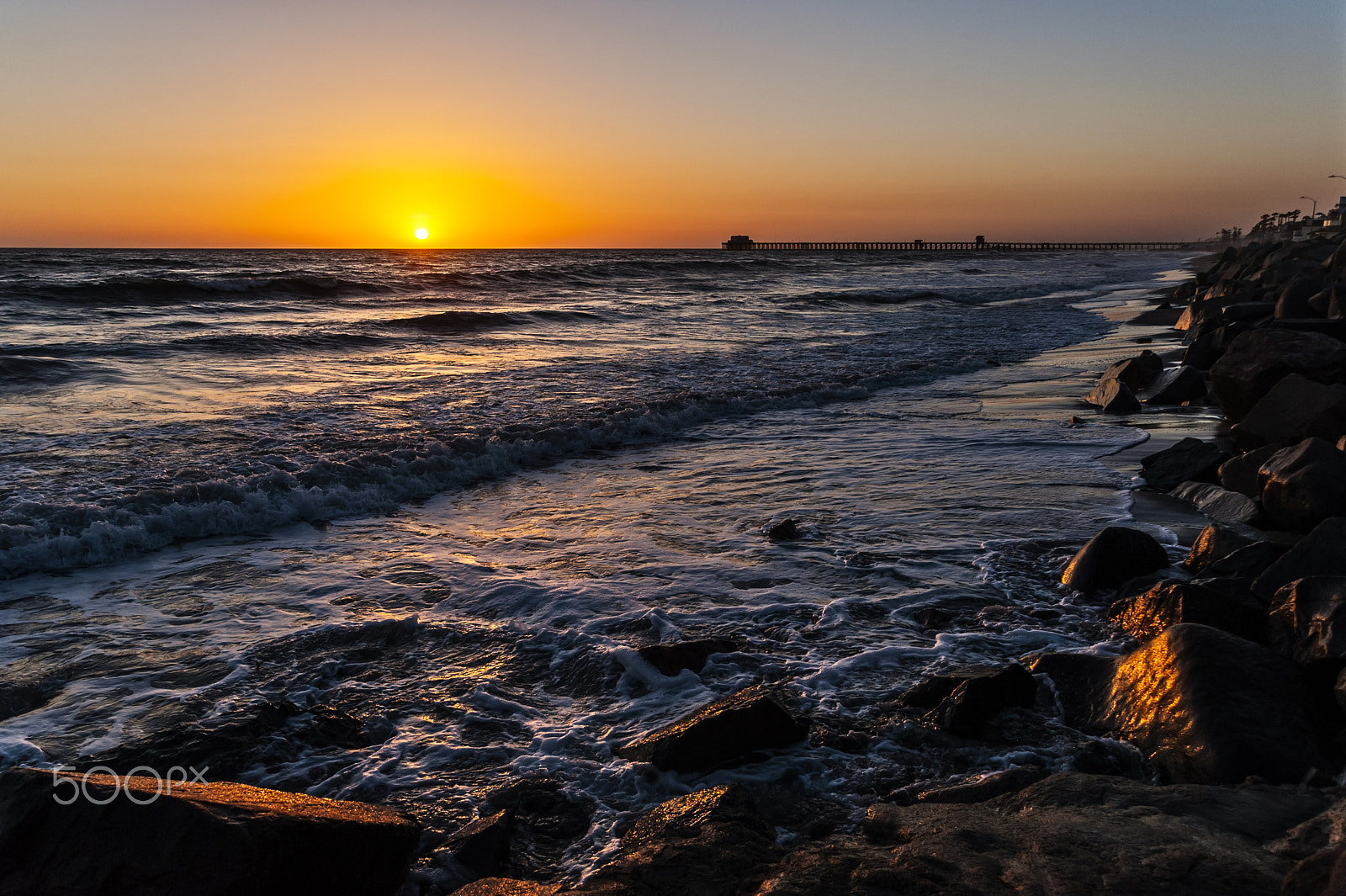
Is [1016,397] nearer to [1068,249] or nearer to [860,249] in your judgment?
[860,249]

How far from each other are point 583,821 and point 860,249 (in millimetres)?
155106

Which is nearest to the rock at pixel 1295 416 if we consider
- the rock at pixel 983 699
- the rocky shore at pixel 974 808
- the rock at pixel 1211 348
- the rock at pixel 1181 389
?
the rocky shore at pixel 974 808

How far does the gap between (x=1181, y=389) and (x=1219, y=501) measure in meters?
4.74

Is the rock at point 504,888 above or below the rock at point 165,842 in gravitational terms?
below


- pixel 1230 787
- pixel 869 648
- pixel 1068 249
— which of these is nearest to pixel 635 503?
pixel 869 648

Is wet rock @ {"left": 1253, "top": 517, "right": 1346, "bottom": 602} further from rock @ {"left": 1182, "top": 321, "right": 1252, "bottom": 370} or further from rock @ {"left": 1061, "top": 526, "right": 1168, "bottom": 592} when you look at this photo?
rock @ {"left": 1182, "top": 321, "right": 1252, "bottom": 370}

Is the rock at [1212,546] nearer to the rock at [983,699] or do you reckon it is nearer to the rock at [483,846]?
the rock at [983,699]

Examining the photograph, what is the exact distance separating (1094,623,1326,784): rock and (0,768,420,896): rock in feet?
8.93

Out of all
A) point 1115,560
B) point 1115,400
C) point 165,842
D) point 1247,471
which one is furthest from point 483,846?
point 1115,400

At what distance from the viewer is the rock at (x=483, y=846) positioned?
2.65 meters

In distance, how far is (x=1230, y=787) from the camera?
104 inches

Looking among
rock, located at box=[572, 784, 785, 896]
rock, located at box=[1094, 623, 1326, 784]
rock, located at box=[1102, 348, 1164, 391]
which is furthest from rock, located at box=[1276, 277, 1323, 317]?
rock, located at box=[572, 784, 785, 896]

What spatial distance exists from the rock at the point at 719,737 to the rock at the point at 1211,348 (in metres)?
9.65

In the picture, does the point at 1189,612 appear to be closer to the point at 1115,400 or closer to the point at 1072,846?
the point at 1072,846
